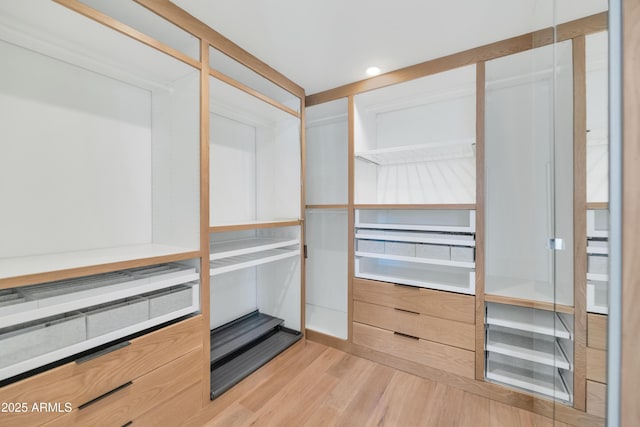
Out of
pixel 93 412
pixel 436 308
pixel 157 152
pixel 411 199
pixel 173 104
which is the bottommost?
pixel 93 412

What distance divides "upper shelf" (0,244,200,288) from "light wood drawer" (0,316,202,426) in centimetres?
32

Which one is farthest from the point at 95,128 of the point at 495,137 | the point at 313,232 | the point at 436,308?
the point at 495,137

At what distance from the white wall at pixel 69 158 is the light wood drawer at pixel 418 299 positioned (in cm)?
147

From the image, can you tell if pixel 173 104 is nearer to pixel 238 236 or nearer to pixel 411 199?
pixel 238 236

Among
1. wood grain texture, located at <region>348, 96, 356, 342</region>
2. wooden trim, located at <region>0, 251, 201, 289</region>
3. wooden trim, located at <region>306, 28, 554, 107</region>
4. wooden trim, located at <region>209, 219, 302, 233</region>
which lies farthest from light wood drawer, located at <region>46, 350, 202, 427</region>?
wooden trim, located at <region>306, 28, 554, 107</region>

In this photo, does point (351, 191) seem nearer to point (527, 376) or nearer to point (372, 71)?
point (372, 71)

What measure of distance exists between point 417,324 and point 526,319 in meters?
0.60

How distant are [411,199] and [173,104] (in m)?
1.74

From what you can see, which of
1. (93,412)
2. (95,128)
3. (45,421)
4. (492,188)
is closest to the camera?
(45,421)

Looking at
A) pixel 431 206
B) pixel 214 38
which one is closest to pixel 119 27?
pixel 214 38

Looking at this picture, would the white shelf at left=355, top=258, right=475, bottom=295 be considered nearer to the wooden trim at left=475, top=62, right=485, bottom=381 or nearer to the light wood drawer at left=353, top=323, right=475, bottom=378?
the wooden trim at left=475, top=62, right=485, bottom=381

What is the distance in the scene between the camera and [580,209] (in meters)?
0.81

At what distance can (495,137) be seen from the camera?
1707mm

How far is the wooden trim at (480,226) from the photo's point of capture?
4.95 feet
